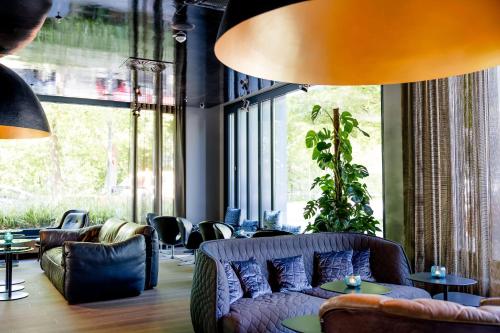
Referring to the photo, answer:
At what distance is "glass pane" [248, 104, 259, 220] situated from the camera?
32.1 feet

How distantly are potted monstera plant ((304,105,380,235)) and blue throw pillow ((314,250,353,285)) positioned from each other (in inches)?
38.2

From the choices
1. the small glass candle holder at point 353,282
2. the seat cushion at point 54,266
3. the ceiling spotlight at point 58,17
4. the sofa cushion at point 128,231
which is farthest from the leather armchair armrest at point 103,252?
the small glass candle holder at point 353,282

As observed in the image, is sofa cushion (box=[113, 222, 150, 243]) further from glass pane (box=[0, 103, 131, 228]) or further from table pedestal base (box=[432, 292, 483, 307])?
glass pane (box=[0, 103, 131, 228])

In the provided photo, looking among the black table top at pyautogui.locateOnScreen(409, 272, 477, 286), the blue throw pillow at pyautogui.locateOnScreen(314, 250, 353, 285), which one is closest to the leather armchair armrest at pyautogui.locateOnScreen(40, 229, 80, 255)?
the blue throw pillow at pyautogui.locateOnScreen(314, 250, 353, 285)

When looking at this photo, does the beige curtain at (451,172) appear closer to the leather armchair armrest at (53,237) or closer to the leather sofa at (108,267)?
the leather sofa at (108,267)

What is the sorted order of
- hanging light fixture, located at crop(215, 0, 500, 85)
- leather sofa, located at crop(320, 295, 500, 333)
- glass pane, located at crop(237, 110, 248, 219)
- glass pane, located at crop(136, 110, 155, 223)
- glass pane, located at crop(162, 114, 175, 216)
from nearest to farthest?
hanging light fixture, located at crop(215, 0, 500, 85) < leather sofa, located at crop(320, 295, 500, 333) < glass pane, located at crop(237, 110, 248, 219) < glass pane, located at crop(136, 110, 155, 223) < glass pane, located at crop(162, 114, 175, 216)

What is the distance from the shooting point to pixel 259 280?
4246 millimetres

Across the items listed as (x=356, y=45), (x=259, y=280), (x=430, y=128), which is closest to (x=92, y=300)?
(x=259, y=280)

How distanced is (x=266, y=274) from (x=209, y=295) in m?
0.90

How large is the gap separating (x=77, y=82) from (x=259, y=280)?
239 inches

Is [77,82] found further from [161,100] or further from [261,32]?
[261,32]

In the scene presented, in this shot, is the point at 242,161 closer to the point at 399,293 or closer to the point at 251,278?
the point at 251,278

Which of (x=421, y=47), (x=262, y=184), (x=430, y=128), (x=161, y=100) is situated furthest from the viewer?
(x=161, y=100)

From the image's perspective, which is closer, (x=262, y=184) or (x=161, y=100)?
(x=262, y=184)
